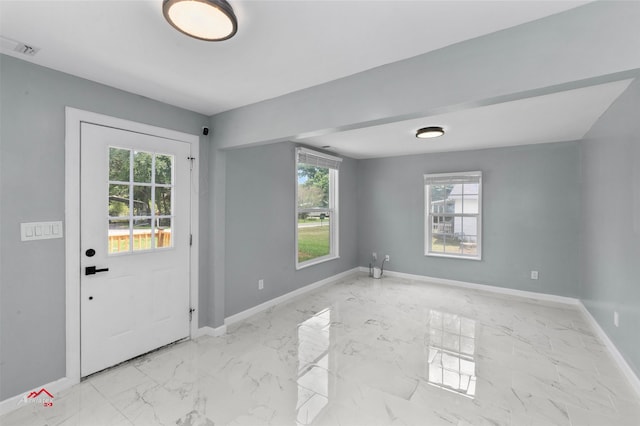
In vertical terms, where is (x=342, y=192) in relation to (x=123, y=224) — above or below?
above

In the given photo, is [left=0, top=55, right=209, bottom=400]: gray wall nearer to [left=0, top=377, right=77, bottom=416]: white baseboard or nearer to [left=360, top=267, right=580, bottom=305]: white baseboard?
[left=0, top=377, right=77, bottom=416]: white baseboard

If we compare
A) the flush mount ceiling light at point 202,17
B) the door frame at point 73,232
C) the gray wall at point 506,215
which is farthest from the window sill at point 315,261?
the flush mount ceiling light at point 202,17

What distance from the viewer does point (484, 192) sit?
4.89 m

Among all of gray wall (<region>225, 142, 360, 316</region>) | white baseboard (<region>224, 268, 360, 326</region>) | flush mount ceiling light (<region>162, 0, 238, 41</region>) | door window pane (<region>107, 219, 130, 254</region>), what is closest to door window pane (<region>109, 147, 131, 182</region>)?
door window pane (<region>107, 219, 130, 254</region>)

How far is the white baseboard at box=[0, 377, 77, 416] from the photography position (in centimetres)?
198

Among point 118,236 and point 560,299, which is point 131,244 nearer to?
point 118,236

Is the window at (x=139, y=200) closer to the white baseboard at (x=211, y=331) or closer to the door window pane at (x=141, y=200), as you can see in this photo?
the door window pane at (x=141, y=200)

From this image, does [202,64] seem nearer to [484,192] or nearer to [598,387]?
[598,387]

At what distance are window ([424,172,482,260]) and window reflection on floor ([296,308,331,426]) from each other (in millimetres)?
2782

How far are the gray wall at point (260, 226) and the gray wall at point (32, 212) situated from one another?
1501mm

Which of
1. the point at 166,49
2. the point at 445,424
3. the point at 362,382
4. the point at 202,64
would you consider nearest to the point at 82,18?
the point at 166,49

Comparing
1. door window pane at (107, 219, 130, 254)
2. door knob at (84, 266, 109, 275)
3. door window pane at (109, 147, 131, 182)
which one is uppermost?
door window pane at (109, 147, 131, 182)

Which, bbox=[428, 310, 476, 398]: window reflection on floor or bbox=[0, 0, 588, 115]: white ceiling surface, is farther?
bbox=[428, 310, 476, 398]: window reflection on floor

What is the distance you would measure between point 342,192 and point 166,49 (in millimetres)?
4072
